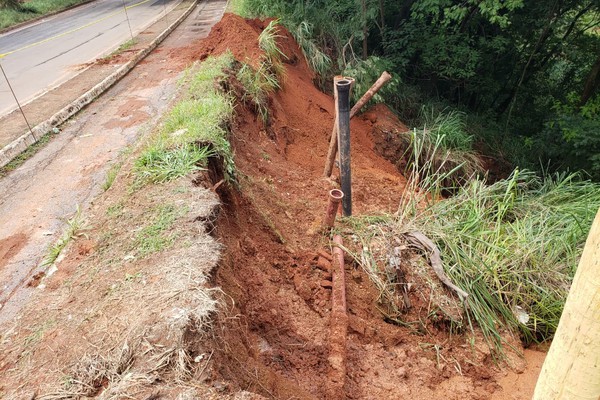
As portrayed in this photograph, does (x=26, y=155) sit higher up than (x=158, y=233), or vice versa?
(x=158, y=233)

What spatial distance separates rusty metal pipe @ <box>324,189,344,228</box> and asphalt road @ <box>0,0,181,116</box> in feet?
22.3

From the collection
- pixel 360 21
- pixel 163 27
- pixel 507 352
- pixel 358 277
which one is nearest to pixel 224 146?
pixel 358 277

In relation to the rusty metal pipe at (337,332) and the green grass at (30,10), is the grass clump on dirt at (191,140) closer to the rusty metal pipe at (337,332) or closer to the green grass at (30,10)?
the rusty metal pipe at (337,332)

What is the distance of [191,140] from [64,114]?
3.96 meters

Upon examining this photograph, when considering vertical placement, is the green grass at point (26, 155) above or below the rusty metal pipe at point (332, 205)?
below

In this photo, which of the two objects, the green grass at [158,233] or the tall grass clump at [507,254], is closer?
the green grass at [158,233]

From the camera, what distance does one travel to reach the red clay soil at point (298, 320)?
266 centimetres

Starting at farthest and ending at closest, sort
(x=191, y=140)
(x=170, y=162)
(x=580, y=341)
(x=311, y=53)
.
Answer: (x=311, y=53), (x=191, y=140), (x=170, y=162), (x=580, y=341)

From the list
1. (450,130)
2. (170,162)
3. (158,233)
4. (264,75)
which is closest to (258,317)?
(158,233)

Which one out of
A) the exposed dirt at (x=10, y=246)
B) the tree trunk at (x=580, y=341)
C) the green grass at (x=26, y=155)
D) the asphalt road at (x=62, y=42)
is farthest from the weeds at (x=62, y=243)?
the asphalt road at (x=62, y=42)

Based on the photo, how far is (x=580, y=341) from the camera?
128 cm

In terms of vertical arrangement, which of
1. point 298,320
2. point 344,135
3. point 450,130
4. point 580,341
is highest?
point 580,341

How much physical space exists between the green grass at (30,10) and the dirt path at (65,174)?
1314 cm

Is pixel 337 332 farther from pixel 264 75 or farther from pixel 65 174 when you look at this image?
pixel 264 75
